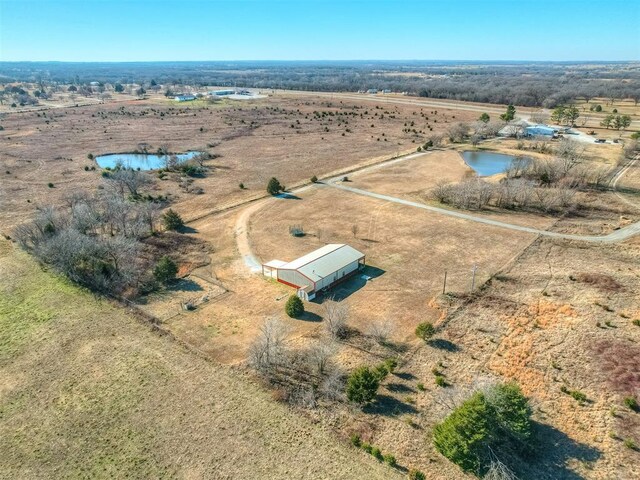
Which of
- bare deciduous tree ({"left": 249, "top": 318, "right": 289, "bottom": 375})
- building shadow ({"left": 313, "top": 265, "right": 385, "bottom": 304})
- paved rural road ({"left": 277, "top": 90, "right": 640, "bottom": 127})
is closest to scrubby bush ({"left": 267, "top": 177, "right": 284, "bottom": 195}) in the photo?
building shadow ({"left": 313, "top": 265, "right": 385, "bottom": 304})

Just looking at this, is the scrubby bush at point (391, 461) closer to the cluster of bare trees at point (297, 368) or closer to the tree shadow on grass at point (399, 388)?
the cluster of bare trees at point (297, 368)

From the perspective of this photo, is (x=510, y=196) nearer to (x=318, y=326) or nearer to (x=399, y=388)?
(x=318, y=326)

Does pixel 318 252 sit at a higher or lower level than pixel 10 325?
higher

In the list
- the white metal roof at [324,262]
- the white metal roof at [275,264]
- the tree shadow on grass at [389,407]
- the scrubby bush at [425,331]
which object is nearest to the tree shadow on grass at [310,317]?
the white metal roof at [324,262]

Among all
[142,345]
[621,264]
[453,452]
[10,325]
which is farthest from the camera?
[621,264]

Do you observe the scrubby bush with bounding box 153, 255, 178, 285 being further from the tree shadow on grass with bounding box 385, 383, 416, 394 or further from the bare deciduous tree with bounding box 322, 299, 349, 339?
the tree shadow on grass with bounding box 385, 383, 416, 394

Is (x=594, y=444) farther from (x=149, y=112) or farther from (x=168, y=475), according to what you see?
(x=149, y=112)

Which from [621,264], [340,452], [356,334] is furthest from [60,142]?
[621,264]
